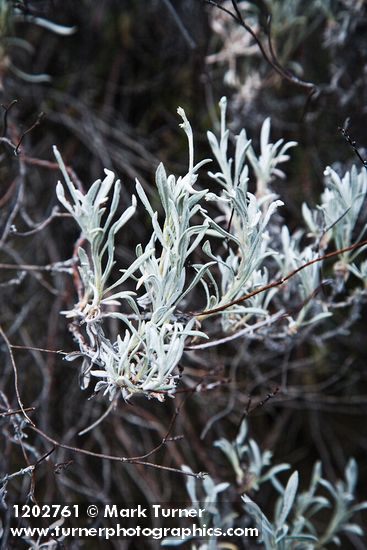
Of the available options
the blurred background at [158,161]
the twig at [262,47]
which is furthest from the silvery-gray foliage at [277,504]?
the twig at [262,47]

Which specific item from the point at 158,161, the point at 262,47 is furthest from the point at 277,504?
the point at 158,161

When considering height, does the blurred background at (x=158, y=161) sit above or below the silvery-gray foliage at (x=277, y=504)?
above

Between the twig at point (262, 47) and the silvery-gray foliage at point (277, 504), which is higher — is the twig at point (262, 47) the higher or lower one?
the higher one

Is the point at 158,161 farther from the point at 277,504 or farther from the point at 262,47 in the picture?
the point at 277,504

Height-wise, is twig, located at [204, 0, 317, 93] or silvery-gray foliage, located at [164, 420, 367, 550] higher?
twig, located at [204, 0, 317, 93]

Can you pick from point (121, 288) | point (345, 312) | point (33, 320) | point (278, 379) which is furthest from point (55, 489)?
point (345, 312)

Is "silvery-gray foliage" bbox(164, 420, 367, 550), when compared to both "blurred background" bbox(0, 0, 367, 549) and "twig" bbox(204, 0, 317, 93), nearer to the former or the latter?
"blurred background" bbox(0, 0, 367, 549)

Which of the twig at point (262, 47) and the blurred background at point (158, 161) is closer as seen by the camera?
the twig at point (262, 47)

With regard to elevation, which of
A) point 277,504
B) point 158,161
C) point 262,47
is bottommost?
point 277,504

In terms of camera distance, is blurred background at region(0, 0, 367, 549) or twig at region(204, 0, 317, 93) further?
blurred background at region(0, 0, 367, 549)

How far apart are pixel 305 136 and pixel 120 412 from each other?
3.31 feet

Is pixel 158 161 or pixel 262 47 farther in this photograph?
pixel 158 161

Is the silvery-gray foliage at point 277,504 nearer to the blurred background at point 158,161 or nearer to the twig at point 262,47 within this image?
the blurred background at point 158,161

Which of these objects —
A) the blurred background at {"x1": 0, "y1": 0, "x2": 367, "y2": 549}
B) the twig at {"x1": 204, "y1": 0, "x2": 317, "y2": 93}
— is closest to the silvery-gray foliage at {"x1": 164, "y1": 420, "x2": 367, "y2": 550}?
the blurred background at {"x1": 0, "y1": 0, "x2": 367, "y2": 549}
